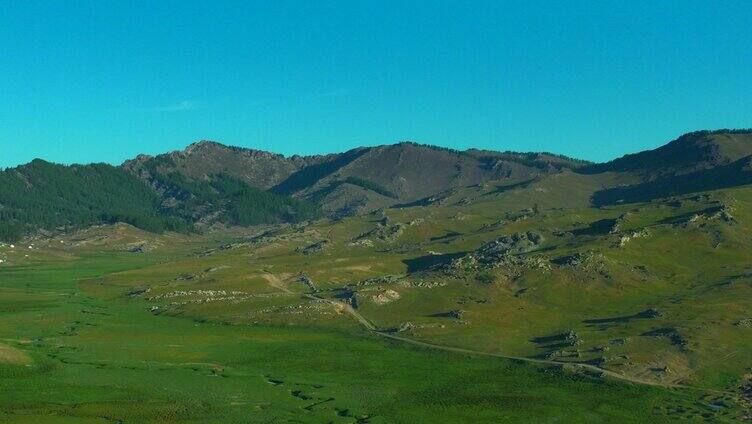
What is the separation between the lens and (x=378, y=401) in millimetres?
126500

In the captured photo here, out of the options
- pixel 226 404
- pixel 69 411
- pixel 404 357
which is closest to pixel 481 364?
pixel 404 357

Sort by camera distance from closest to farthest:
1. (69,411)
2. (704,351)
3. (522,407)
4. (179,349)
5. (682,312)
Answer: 1. (69,411)
2. (522,407)
3. (704,351)
4. (179,349)
5. (682,312)

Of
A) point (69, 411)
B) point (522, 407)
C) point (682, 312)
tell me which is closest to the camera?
point (69, 411)

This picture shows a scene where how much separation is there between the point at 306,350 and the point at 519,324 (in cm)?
5377

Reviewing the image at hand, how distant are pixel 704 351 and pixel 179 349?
103566 millimetres

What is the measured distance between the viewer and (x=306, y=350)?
555 ft

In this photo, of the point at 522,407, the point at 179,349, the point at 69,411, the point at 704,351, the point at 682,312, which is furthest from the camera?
the point at 682,312

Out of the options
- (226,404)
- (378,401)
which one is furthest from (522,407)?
(226,404)

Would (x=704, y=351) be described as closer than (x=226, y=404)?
No

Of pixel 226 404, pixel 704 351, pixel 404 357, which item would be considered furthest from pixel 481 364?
pixel 226 404

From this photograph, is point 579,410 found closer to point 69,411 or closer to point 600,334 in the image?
point 600,334

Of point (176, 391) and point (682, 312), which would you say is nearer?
point (176, 391)

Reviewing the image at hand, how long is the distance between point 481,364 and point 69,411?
7462 centimetres

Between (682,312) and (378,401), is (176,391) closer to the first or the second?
(378,401)
